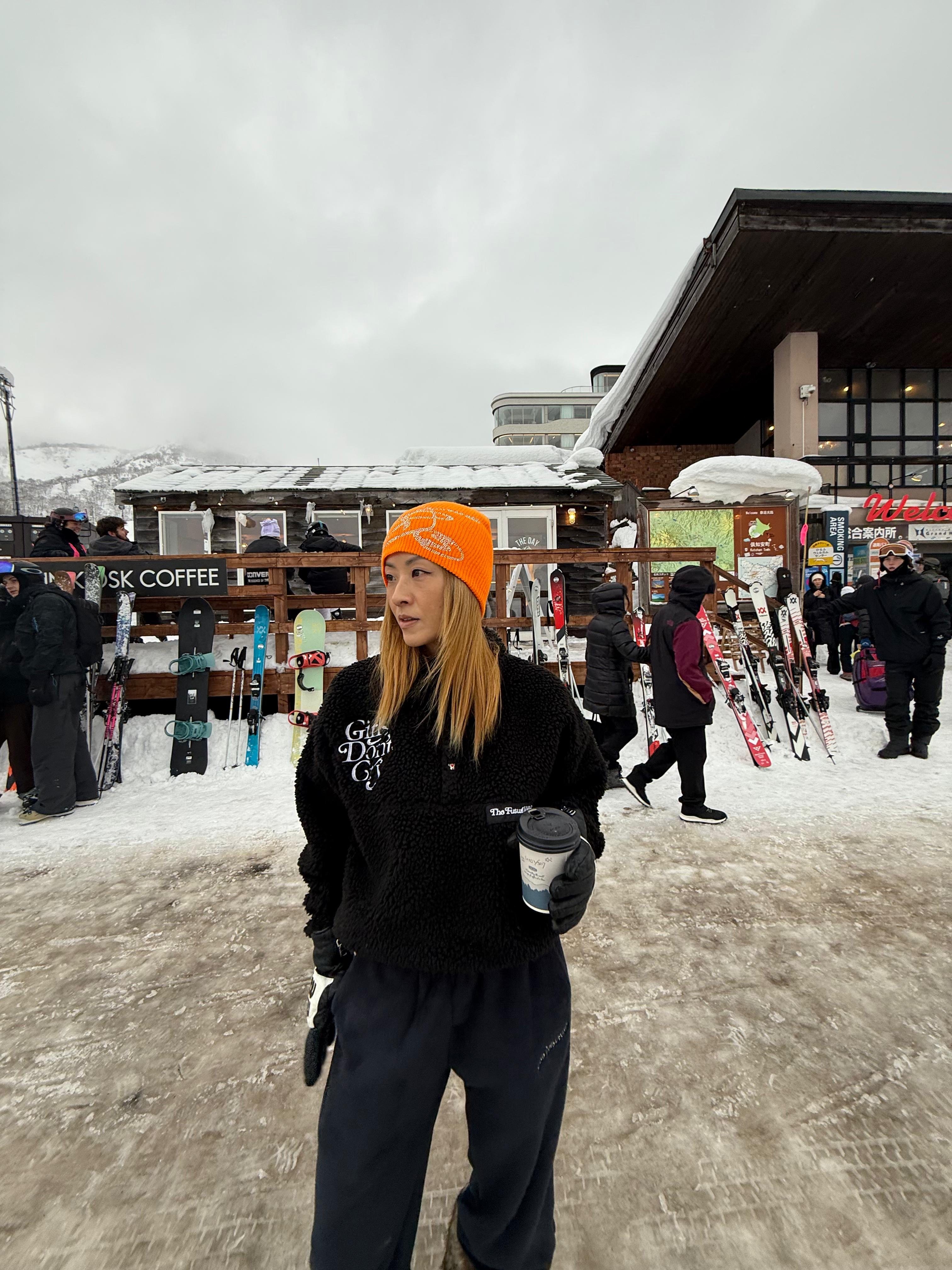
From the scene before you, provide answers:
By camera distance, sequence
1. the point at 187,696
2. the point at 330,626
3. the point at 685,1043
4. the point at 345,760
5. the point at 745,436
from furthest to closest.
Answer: the point at 745,436
the point at 330,626
the point at 187,696
the point at 685,1043
the point at 345,760

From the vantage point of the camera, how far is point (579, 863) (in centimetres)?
119

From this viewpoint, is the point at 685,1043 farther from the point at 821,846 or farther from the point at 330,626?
the point at 330,626

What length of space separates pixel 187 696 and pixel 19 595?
171cm

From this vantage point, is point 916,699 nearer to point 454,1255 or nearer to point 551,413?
point 454,1255

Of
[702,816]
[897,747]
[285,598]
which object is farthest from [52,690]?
[897,747]

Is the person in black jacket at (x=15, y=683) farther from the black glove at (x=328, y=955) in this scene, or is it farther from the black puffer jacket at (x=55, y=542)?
the black glove at (x=328, y=955)

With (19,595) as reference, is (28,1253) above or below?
below

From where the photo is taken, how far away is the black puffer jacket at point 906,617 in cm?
580

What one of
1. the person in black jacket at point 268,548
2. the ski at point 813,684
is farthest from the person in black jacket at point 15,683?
the ski at point 813,684

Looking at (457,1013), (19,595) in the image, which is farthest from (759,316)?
(457,1013)

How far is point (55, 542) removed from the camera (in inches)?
241

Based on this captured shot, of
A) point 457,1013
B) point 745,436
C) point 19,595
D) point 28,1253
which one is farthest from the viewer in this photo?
point 745,436

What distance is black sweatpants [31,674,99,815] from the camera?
474 centimetres

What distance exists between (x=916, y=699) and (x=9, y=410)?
20.0m
